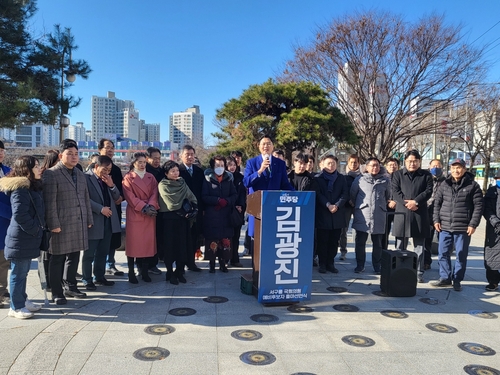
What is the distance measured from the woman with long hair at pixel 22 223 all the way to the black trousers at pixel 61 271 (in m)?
0.35

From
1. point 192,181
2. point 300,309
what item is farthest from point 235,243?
point 300,309

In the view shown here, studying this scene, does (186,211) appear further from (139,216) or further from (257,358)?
(257,358)

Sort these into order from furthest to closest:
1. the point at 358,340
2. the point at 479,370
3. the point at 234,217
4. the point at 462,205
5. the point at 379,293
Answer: the point at 234,217
the point at 462,205
the point at 379,293
the point at 358,340
the point at 479,370

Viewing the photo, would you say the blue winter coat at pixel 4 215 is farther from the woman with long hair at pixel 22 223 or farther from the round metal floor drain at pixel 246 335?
the round metal floor drain at pixel 246 335

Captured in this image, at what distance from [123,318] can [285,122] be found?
27.2 feet

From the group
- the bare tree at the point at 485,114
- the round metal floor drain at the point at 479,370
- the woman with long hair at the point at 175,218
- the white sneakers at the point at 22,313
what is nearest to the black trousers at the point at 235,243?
the woman with long hair at the point at 175,218

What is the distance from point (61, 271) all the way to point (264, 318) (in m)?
2.34

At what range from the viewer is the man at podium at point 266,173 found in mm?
5223

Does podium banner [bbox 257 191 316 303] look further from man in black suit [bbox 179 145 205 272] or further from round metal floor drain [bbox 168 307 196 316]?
man in black suit [bbox 179 145 205 272]

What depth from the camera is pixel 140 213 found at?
5.11m

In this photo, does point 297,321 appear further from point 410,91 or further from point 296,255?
point 410,91

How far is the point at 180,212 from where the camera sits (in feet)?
16.6

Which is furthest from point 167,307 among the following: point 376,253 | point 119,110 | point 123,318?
point 119,110

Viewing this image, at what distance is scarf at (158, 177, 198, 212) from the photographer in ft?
16.6
